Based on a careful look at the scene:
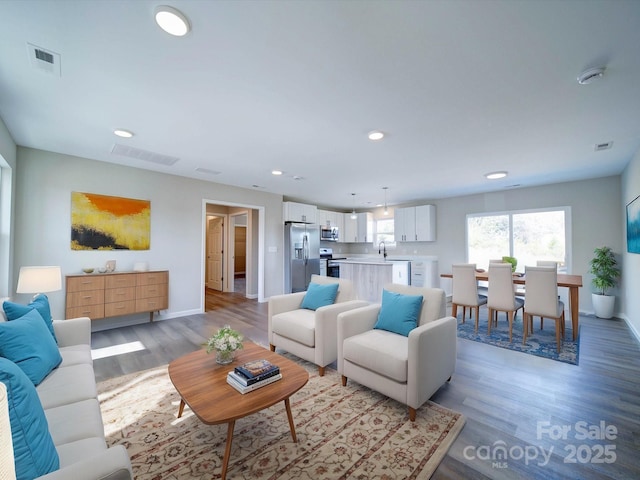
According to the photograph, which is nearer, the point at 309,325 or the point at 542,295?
the point at 309,325

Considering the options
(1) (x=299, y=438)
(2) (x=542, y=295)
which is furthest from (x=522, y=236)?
(1) (x=299, y=438)

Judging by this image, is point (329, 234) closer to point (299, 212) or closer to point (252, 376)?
point (299, 212)

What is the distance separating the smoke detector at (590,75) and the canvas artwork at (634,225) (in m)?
2.47

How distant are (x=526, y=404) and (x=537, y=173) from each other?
13.0 feet

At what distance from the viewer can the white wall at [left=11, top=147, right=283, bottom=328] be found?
3686 millimetres

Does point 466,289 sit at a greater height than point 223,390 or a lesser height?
greater

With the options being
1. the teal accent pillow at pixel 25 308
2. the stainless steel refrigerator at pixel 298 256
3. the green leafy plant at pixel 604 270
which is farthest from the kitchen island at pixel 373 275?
the teal accent pillow at pixel 25 308

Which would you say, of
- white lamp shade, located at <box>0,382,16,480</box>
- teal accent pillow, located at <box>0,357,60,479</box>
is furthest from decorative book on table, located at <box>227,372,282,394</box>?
white lamp shade, located at <box>0,382,16,480</box>

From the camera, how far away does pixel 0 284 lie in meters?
3.12

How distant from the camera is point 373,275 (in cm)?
565

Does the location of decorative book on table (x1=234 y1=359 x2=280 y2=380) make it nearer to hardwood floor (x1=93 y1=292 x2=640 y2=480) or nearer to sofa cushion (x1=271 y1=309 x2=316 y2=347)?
sofa cushion (x1=271 y1=309 x2=316 y2=347)

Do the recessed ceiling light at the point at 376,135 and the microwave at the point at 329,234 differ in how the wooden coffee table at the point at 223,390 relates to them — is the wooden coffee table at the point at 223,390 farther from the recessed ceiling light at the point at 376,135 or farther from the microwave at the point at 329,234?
the microwave at the point at 329,234

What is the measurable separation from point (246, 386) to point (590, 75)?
318cm

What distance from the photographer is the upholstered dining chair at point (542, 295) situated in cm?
341
